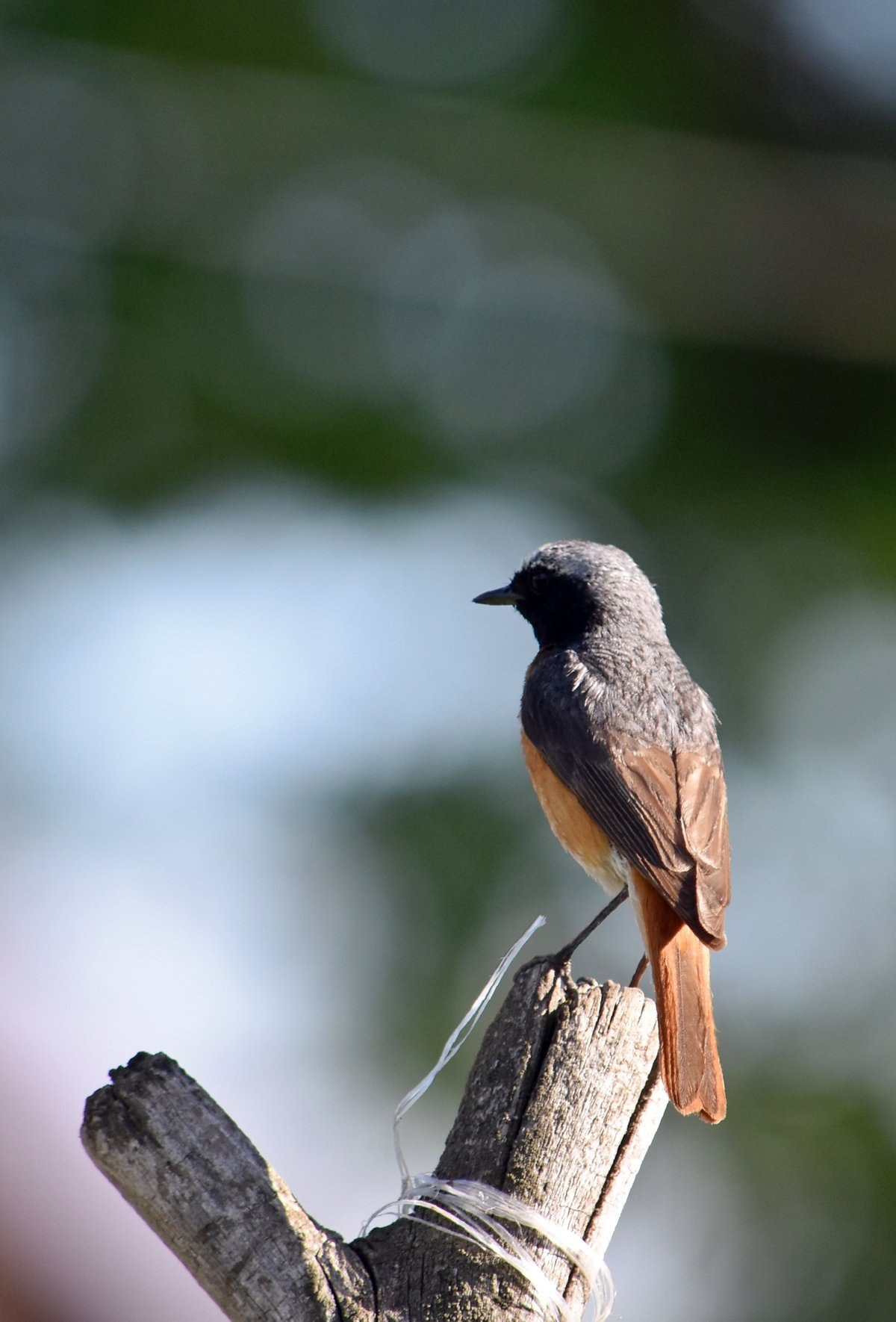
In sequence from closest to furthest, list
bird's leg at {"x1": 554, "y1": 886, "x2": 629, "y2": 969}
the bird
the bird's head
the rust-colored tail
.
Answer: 1. the rust-colored tail
2. bird's leg at {"x1": 554, "y1": 886, "x2": 629, "y2": 969}
3. the bird
4. the bird's head

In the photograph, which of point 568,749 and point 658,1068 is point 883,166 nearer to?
point 568,749

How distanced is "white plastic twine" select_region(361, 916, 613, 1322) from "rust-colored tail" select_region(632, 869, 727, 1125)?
398 millimetres

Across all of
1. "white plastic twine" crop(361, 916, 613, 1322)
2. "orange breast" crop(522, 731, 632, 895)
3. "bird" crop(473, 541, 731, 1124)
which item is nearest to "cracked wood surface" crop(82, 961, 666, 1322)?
"white plastic twine" crop(361, 916, 613, 1322)

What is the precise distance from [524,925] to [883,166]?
12.2 ft

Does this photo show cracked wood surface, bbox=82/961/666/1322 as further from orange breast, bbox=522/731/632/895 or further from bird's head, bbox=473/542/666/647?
bird's head, bbox=473/542/666/647

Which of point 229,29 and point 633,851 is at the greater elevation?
point 229,29

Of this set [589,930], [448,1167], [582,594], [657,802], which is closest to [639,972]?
[589,930]

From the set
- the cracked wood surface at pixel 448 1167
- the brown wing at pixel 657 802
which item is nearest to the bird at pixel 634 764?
the brown wing at pixel 657 802

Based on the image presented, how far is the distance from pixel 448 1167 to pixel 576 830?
1420mm

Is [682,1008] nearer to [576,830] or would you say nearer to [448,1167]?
[448,1167]

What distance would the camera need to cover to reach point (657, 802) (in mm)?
3377

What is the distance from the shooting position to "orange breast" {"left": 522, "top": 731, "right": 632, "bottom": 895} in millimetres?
3541

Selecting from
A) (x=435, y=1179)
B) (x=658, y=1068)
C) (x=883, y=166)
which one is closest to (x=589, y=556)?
(x=658, y=1068)

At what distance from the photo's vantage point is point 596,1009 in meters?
2.38
